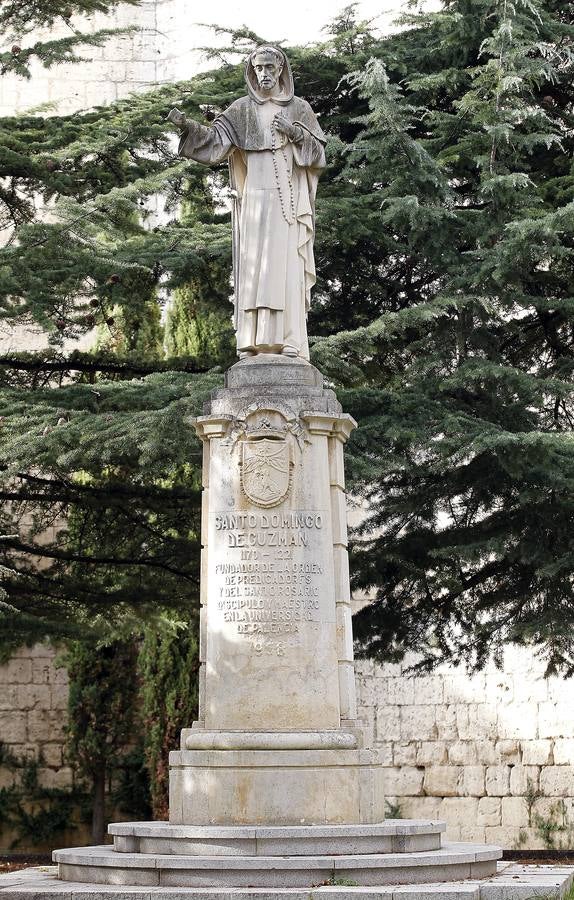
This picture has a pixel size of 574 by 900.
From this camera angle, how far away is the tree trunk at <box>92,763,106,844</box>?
1474cm

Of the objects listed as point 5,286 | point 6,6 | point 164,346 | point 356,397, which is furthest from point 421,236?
point 164,346

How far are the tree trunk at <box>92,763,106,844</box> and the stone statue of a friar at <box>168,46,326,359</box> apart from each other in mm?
7662

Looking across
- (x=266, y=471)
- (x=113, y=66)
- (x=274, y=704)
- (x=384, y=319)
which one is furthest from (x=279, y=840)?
(x=113, y=66)

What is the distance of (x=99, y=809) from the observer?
14.8m

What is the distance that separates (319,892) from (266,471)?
2479 millimetres

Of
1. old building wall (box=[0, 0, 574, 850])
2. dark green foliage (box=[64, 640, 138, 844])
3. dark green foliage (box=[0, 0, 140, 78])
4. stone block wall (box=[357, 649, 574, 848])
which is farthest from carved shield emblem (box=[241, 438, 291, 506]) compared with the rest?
dark green foliage (box=[64, 640, 138, 844])

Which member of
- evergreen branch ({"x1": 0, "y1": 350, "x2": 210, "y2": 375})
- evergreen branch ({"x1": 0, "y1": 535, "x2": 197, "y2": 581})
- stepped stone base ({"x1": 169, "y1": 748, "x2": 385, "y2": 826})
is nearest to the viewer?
stepped stone base ({"x1": 169, "y1": 748, "x2": 385, "y2": 826})

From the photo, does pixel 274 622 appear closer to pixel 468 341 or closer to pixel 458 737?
pixel 468 341

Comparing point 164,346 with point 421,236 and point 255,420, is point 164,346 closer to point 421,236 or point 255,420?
point 421,236

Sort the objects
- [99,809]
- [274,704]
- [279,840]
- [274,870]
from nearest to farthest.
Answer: [274,870] → [279,840] → [274,704] → [99,809]

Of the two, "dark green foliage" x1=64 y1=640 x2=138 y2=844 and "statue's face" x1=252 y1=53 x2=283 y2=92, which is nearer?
"statue's face" x1=252 y1=53 x2=283 y2=92

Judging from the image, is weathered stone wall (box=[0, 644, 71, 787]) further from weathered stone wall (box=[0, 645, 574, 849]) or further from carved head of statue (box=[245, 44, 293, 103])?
carved head of statue (box=[245, 44, 293, 103])

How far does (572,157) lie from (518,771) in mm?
6263

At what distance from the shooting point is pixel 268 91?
859 centimetres
